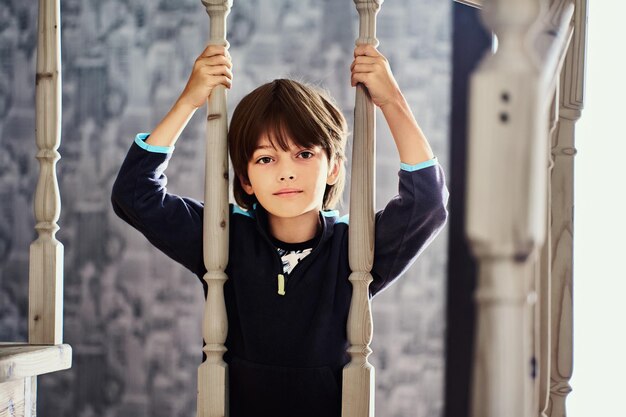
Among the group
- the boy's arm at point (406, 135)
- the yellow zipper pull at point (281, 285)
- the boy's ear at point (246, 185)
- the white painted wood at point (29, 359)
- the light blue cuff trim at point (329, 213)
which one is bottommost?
the white painted wood at point (29, 359)

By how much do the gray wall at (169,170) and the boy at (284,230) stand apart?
1.16 m

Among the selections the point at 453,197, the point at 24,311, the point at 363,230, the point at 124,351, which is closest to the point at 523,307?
the point at 363,230

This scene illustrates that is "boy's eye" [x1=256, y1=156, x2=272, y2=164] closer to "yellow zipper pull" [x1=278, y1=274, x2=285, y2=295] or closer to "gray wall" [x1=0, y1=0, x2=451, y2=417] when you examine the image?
"yellow zipper pull" [x1=278, y1=274, x2=285, y2=295]

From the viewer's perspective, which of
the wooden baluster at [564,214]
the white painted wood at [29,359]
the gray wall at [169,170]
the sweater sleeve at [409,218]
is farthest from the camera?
the gray wall at [169,170]

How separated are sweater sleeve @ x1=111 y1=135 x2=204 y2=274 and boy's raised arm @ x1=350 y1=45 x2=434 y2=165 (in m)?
0.39

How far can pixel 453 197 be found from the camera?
2564 mm

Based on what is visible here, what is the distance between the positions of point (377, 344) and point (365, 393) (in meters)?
1.47

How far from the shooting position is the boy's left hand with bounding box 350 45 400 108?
1.17 meters

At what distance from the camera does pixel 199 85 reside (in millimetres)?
1249

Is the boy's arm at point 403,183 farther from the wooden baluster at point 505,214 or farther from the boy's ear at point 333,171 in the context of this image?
the wooden baluster at point 505,214

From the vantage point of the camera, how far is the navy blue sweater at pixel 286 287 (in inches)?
50.9

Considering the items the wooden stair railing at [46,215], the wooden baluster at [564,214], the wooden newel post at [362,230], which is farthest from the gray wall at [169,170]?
the wooden newel post at [362,230]

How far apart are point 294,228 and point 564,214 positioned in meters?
0.48

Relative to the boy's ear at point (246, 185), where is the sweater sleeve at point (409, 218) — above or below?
below
